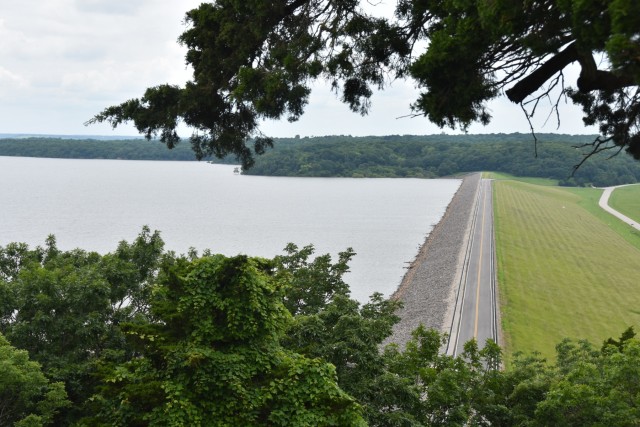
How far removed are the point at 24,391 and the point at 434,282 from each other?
136ft

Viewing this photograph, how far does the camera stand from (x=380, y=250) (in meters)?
64.9

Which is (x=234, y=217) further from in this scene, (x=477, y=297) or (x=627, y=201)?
(x=627, y=201)

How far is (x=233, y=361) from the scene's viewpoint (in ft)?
33.1

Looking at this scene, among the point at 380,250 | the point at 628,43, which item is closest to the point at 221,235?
the point at 380,250

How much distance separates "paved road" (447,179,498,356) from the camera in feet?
117

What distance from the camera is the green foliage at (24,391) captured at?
12.0m

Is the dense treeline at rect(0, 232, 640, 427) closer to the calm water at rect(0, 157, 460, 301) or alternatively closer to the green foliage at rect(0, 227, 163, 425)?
the green foliage at rect(0, 227, 163, 425)

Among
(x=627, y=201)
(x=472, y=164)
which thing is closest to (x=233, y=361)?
(x=627, y=201)

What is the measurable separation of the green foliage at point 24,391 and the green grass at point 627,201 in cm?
9972

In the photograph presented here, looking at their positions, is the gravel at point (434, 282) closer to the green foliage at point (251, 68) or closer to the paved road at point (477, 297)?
the paved road at point (477, 297)

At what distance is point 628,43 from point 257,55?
7165 millimetres

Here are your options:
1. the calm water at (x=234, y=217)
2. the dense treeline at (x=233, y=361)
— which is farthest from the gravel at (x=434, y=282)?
the dense treeline at (x=233, y=361)

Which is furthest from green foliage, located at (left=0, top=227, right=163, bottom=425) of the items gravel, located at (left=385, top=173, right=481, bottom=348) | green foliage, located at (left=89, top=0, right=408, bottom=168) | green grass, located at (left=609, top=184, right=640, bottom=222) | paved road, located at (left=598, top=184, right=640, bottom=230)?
green grass, located at (left=609, top=184, right=640, bottom=222)

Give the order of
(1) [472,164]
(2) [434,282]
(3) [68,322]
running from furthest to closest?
(1) [472,164] → (2) [434,282] → (3) [68,322]
